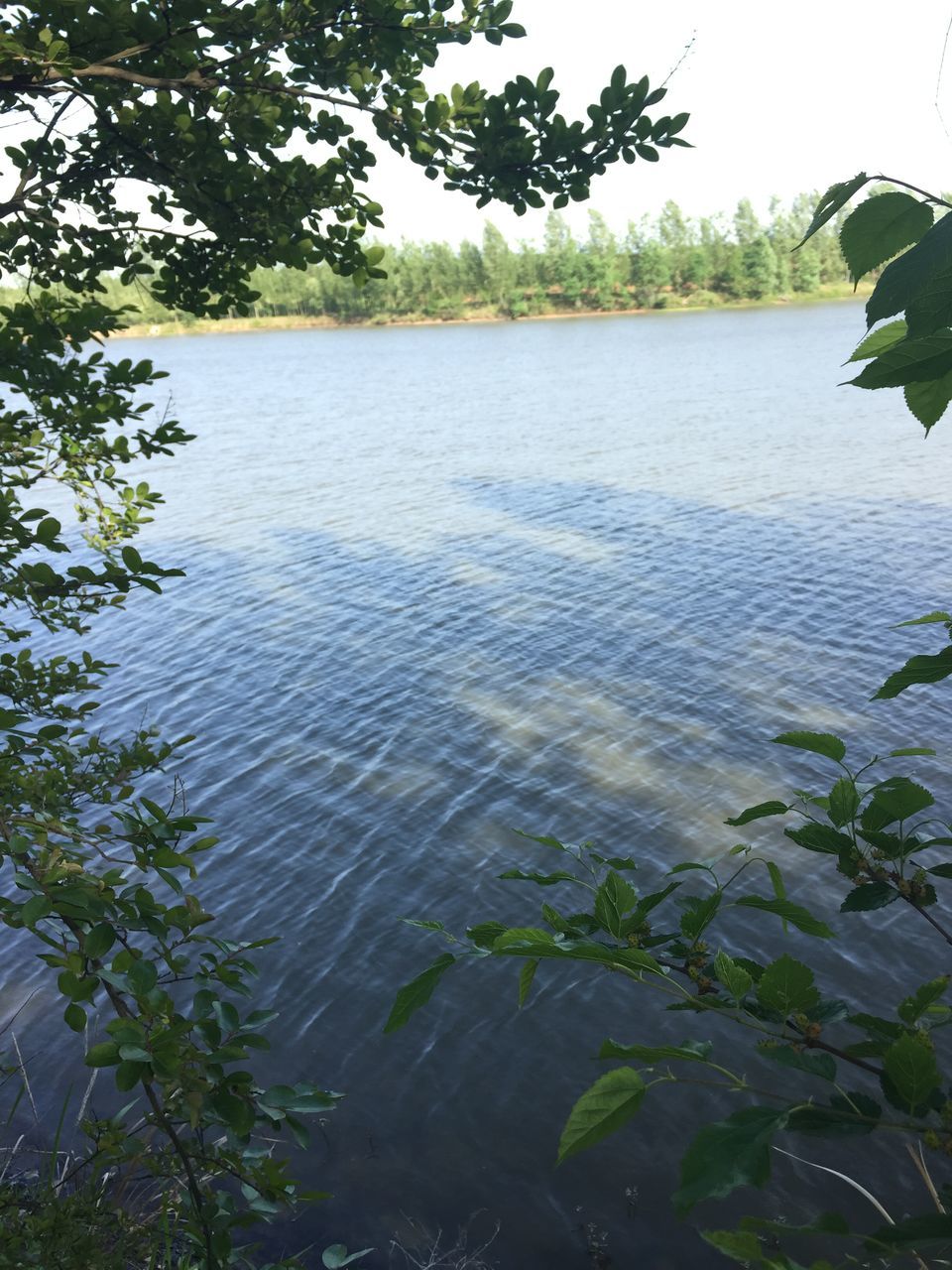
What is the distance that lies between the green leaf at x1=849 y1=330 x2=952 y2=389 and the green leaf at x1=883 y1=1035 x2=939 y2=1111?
3.03 feet

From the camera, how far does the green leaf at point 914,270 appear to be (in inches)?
41.8

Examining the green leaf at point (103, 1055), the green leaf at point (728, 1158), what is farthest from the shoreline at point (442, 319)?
the green leaf at point (728, 1158)

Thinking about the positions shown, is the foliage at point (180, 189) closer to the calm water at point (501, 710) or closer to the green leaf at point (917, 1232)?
the green leaf at point (917, 1232)

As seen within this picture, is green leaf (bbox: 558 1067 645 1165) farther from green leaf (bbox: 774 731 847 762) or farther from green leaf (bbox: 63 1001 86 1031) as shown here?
green leaf (bbox: 63 1001 86 1031)

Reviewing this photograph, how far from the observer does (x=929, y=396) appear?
1389 millimetres

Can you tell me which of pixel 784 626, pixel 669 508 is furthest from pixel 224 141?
pixel 669 508

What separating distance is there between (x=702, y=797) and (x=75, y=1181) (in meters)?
9.48

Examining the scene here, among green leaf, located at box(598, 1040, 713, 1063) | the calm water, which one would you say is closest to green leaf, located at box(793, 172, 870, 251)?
green leaf, located at box(598, 1040, 713, 1063)

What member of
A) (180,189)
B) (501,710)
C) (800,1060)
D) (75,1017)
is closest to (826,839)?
(800,1060)

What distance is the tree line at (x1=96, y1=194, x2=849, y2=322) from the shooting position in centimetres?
13725

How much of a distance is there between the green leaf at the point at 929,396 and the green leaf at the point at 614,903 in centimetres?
99

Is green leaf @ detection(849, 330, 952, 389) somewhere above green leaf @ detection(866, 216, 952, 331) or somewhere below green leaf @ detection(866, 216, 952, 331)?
below

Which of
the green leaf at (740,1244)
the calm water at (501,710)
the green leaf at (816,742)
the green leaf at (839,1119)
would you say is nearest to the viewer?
the green leaf at (740,1244)

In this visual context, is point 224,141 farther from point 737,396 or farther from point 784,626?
point 737,396
